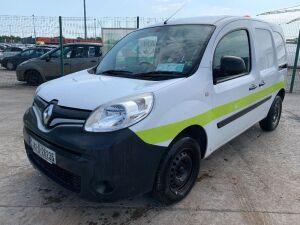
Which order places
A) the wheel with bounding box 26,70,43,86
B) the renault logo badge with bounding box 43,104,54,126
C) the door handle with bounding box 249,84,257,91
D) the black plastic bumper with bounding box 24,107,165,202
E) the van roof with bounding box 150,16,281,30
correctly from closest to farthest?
the black plastic bumper with bounding box 24,107,165,202
the renault logo badge with bounding box 43,104,54,126
the van roof with bounding box 150,16,281,30
the door handle with bounding box 249,84,257,91
the wheel with bounding box 26,70,43,86

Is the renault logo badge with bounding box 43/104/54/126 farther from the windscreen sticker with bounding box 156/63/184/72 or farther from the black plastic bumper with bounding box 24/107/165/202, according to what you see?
the windscreen sticker with bounding box 156/63/184/72

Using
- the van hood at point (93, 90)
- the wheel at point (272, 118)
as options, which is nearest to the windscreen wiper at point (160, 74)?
the van hood at point (93, 90)

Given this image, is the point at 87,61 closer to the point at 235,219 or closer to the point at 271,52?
the point at 271,52

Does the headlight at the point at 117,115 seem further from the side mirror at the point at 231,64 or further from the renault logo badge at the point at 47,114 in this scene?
the side mirror at the point at 231,64

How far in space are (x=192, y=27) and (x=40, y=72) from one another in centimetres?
890

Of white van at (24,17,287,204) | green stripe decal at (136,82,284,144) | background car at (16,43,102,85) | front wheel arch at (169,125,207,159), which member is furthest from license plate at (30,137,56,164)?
background car at (16,43,102,85)

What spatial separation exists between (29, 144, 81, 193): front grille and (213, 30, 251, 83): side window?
5.69ft

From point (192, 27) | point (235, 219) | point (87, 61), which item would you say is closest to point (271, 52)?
point (192, 27)

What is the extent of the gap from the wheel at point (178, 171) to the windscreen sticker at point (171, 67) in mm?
683

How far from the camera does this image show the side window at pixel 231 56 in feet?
11.1

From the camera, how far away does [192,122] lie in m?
3.03

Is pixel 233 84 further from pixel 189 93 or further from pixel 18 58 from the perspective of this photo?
pixel 18 58

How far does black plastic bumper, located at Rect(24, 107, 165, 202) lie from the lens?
2471 mm

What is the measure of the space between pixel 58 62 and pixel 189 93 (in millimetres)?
9132
